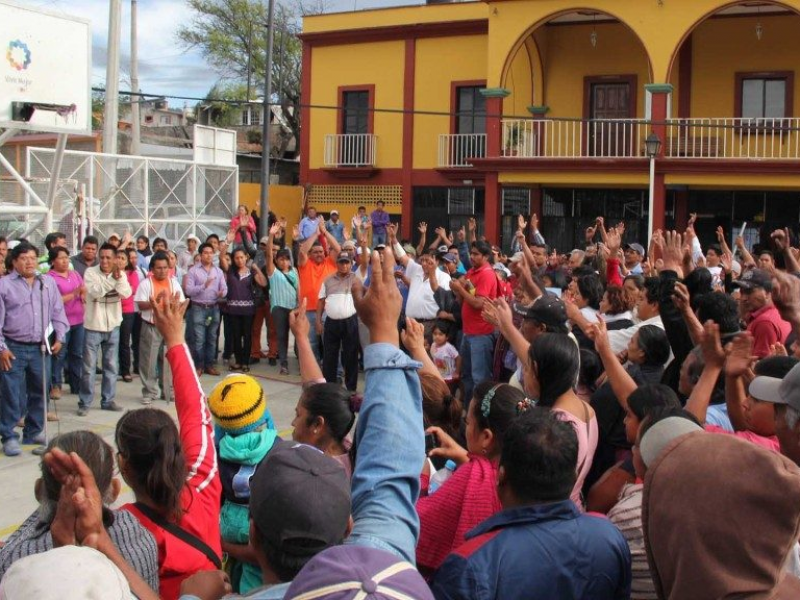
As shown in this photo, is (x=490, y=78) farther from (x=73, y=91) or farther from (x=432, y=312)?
(x=432, y=312)

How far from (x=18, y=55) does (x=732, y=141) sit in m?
15.9

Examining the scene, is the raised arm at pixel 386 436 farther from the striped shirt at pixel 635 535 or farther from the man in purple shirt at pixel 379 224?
the man in purple shirt at pixel 379 224

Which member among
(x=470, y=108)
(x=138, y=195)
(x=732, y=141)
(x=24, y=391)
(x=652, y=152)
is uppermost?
(x=470, y=108)

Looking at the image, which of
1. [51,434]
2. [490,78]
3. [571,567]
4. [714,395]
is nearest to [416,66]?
[490,78]

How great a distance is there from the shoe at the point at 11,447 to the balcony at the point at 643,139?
1553cm

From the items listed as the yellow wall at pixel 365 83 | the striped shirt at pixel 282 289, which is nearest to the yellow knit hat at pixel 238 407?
the striped shirt at pixel 282 289

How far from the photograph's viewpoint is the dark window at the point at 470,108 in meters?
25.2

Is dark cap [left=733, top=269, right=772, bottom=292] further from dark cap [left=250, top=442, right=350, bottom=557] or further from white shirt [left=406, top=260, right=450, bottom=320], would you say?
dark cap [left=250, top=442, right=350, bottom=557]

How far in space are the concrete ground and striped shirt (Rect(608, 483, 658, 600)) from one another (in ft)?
16.2

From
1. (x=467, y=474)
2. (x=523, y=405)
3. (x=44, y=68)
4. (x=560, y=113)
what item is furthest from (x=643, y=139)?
(x=467, y=474)

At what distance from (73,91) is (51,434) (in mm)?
6085

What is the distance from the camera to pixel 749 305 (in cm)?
634

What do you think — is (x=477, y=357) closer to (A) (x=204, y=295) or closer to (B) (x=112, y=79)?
(A) (x=204, y=295)

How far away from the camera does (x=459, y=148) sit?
83.1 feet
